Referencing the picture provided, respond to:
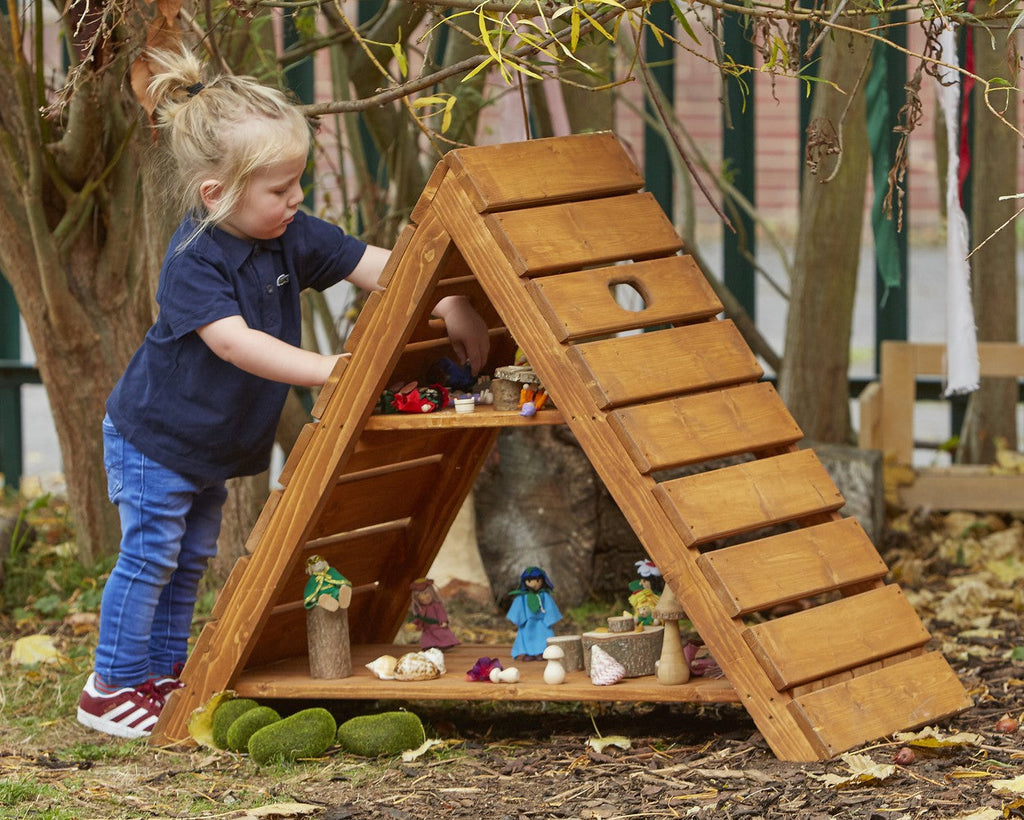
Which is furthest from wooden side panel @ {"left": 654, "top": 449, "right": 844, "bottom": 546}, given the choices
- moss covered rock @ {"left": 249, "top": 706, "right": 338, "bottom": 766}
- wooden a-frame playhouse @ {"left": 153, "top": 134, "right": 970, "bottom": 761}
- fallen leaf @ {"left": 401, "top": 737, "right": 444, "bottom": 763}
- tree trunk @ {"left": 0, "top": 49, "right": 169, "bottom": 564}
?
tree trunk @ {"left": 0, "top": 49, "right": 169, "bottom": 564}

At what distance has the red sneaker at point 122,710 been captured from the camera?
2.95 m

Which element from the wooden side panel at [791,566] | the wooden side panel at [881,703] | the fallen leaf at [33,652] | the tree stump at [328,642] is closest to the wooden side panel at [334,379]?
the tree stump at [328,642]

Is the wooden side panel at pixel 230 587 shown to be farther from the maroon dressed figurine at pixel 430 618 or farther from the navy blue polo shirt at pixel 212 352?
the maroon dressed figurine at pixel 430 618

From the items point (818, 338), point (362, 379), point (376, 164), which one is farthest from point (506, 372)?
point (376, 164)

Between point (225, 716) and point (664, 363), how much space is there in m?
1.14

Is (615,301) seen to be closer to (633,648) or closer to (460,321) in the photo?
(460,321)

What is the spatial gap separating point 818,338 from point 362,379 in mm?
2480

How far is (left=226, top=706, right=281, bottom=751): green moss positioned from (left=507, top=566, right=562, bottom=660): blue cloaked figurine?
538 mm

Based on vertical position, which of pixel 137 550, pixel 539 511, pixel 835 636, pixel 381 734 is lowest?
pixel 381 734

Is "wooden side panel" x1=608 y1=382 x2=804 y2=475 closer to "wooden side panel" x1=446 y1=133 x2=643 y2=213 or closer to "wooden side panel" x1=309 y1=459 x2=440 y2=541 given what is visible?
"wooden side panel" x1=446 y1=133 x2=643 y2=213

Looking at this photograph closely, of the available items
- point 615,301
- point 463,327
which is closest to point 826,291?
point 463,327

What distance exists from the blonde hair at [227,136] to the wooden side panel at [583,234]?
469 millimetres

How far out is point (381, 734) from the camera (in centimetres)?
268

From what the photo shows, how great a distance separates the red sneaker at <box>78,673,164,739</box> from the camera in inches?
116
